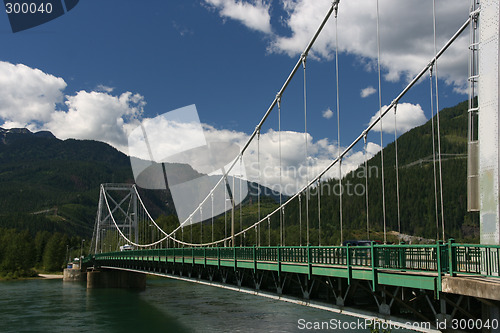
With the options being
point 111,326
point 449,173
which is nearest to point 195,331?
point 111,326

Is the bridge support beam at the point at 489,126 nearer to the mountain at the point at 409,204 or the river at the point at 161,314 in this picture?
the river at the point at 161,314

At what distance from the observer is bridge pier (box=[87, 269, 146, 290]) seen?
260ft

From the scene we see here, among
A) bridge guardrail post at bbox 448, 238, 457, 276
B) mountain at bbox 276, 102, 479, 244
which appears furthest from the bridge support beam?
mountain at bbox 276, 102, 479, 244

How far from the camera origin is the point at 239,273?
96.4 ft

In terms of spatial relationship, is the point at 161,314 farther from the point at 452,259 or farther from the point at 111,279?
the point at 111,279

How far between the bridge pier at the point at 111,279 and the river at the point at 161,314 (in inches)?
566

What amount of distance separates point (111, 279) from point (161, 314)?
131 ft

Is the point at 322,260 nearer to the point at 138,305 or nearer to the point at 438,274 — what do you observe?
the point at 438,274

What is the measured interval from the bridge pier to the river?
1439cm

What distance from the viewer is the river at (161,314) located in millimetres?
36969

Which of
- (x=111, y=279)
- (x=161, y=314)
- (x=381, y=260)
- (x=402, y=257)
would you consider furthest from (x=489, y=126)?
→ (x=111, y=279)

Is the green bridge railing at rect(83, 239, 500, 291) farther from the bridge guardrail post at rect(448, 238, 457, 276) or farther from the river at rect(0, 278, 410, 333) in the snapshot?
the river at rect(0, 278, 410, 333)

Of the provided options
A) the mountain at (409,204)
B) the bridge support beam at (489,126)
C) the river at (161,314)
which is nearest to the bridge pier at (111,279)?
the river at (161,314)

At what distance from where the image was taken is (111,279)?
83.8m
